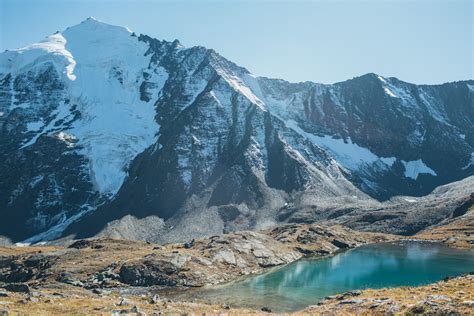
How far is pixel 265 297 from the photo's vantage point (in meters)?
81.6

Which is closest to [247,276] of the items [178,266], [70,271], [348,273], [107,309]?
[178,266]

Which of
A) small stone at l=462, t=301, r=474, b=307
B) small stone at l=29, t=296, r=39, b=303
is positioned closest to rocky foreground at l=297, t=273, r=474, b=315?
small stone at l=462, t=301, r=474, b=307

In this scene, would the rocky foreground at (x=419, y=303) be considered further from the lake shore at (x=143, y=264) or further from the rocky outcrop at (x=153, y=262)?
the rocky outcrop at (x=153, y=262)

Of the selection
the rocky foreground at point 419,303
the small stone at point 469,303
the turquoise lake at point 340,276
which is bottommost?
the turquoise lake at point 340,276

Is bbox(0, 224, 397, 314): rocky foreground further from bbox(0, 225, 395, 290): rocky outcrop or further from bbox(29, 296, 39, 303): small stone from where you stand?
bbox(29, 296, 39, 303): small stone

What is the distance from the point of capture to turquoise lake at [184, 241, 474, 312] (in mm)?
81062

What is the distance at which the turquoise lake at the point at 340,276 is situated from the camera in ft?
266

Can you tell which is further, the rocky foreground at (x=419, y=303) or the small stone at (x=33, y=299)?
the small stone at (x=33, y=299)

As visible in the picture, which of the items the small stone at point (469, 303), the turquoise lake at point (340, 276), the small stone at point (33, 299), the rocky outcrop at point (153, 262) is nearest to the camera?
the small stone at point (469, 303)

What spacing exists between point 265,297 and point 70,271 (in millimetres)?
49802

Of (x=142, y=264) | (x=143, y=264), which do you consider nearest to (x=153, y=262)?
(x=143, y=264)

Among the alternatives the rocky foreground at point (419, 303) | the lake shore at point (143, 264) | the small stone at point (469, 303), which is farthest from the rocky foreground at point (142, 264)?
the small stone at point (469, 303)

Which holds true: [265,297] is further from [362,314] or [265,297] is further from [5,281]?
[5,281]

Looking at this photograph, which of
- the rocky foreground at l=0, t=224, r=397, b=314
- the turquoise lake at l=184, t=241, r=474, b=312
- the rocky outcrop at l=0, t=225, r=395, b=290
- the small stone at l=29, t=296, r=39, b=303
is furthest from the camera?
the rocky outcrop at l=0, t=225, r=395, b=290
